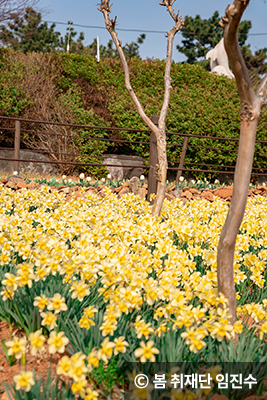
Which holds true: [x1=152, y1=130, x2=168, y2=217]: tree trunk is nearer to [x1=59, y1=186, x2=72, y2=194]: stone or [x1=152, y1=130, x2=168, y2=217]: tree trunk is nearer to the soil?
[x1=59, y1=186, x2=72, y2=194]: stone

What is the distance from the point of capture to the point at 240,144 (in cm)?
185

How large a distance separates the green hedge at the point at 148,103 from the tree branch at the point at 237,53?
270 inches

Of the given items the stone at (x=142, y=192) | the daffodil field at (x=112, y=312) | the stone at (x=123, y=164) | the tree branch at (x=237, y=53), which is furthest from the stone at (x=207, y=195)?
the tree branch at (x=237, y=53)

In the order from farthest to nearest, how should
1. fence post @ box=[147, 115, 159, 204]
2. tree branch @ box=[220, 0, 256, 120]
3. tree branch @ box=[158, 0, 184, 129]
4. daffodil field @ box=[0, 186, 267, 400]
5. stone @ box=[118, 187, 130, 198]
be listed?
stone @ box=[118, 187, 130, 198], fence post @ box=[147, 115, 159, 204], tree branch @ box=[158, 0, 184, 129], tree branch @ box=[220, 0, 256, 120], daffodil field @ box=[0, 186, 267, 400]

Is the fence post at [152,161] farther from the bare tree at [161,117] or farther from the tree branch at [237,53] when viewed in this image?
the tree branch at [237,53]

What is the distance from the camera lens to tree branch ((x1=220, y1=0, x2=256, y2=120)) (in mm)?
1561

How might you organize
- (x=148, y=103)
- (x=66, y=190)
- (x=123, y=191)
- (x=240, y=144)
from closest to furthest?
(x=240, y=144)
(x=66, y=190)
(x=123, y=191)
(x=148, y=103)

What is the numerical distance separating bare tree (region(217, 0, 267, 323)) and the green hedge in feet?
22.4

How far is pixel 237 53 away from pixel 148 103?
7.58m

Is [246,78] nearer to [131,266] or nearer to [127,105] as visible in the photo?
[131,266]

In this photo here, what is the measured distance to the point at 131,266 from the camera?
2.20 m

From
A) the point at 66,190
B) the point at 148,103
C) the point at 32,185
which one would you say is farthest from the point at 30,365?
the point at 148,103

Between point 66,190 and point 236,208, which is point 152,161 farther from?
point 236,208

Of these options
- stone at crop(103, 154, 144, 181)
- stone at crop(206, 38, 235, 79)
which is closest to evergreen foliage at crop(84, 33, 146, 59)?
stone at crop(206, 38, 235, 79)
